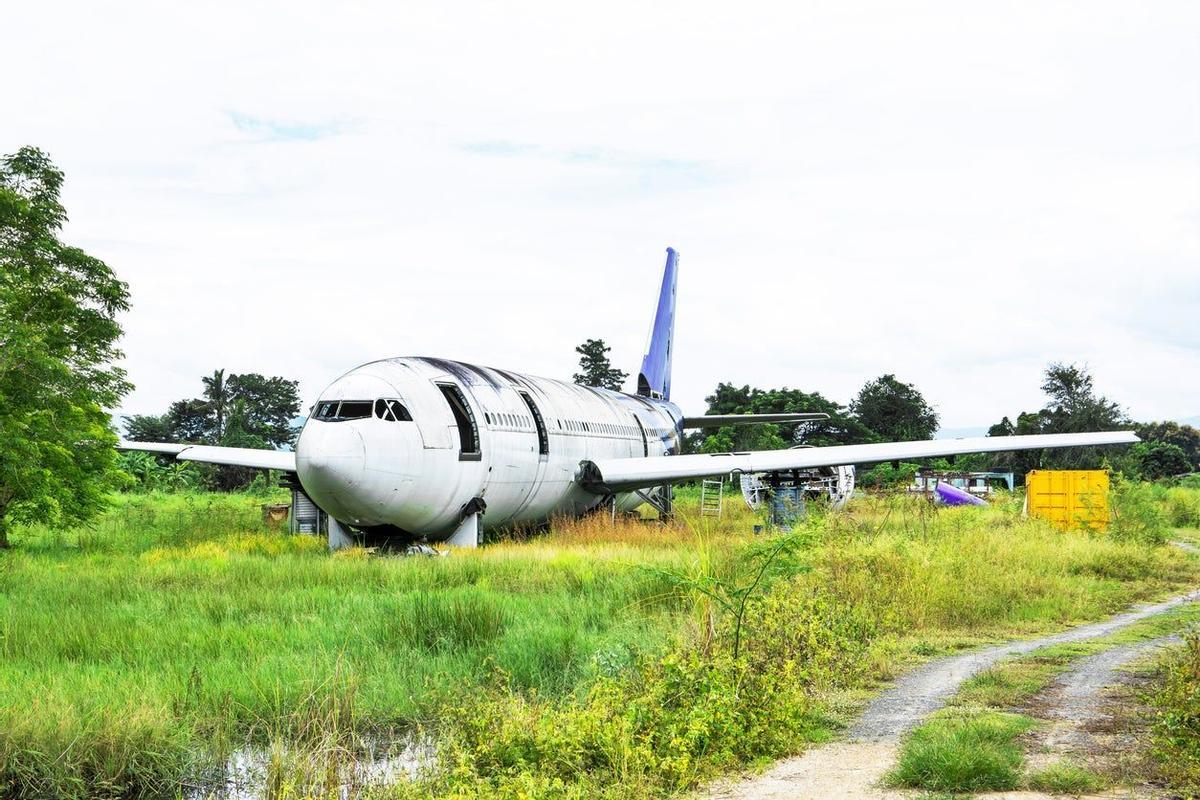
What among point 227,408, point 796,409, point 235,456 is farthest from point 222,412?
point 235,456

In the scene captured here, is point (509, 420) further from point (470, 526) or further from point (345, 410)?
point (345, 410)

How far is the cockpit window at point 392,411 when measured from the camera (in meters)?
16.7

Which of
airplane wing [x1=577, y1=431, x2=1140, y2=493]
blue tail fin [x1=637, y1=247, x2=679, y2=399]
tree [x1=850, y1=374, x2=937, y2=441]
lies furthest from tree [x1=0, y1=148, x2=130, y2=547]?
tree [x1=850, y1=374, x2=937, y2=441]

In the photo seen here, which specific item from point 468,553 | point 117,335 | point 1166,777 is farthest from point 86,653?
point 117,335

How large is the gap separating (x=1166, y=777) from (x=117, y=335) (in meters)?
21.0

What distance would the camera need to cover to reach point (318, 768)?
6699 millimetres

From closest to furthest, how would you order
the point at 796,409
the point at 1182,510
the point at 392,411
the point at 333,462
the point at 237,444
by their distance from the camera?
the point at 333,462 → the point at 392,411 → the point at 1182,510 → the point at 237,444 → the point at 796,409

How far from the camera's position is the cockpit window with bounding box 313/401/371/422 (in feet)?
54.8

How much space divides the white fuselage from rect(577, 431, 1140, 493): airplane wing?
0.70 metres

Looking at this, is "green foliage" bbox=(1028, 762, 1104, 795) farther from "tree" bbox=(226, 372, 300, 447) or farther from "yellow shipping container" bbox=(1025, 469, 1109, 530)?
"tree" bbox=(226, 372, 300, 447)

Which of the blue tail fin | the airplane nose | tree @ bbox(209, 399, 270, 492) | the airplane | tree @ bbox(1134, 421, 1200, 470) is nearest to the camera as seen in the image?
the airplane nose

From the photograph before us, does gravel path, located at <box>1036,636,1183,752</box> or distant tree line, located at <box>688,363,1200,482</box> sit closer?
gravel path, located at <box>1036,636,1183,752</box>

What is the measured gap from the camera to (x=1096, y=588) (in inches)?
641

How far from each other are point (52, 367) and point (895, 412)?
215ft
